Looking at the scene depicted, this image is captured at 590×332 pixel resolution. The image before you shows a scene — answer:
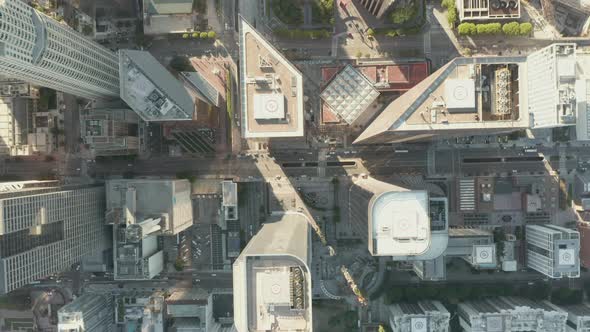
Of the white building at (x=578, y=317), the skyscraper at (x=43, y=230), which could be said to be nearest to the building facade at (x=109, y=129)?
the skyscraper at (x=43, y=230)

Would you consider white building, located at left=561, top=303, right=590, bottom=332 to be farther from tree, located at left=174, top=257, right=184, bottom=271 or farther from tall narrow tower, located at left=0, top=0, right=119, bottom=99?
tall narrow tower, located at left=0, top=0, right=119, bottom=99

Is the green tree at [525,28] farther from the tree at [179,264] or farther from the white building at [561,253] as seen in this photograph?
the tree at [179,264]

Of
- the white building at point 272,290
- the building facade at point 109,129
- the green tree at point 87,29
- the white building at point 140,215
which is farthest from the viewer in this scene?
the green tree at point 87,29

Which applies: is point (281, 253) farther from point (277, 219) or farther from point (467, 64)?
point (467, 64)

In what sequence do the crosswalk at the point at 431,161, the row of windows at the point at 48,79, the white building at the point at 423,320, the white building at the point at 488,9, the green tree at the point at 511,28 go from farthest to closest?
the crosswalk at the point at 431,161
the green tree at the point at 511,28
the white building at the point at 488,9
the white building at the point at 423,320
the row of windows at the point at 48,79

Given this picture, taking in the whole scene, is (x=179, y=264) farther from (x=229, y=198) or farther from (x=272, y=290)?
(x=272, y=290)

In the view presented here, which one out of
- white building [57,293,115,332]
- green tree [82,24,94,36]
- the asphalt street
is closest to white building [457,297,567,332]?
the asphalt street

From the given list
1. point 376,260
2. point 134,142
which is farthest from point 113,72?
point 376,260
